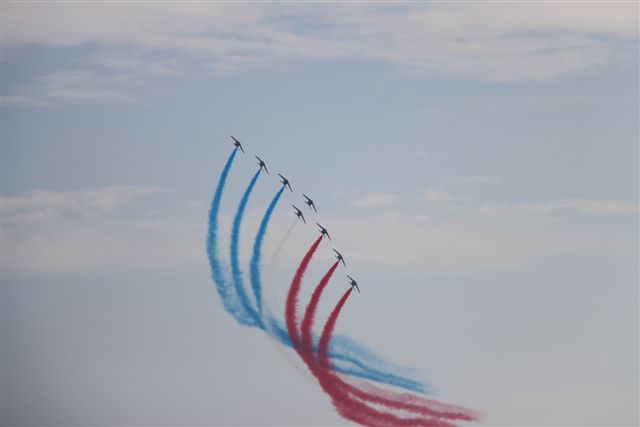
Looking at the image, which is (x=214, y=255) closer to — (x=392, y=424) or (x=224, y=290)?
Result: (x=224, y=290)

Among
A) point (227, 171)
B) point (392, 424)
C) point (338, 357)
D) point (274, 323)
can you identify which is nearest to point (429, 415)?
point (392, 424)

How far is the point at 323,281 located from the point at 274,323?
169cm

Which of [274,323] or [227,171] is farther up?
[227,171]

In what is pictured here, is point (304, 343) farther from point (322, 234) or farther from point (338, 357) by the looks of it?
point (322, 234)

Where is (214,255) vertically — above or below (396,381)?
above

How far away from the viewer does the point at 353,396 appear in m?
27.2

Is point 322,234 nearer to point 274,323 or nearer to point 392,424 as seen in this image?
point 274,323

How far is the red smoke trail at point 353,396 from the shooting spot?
26.9 metres

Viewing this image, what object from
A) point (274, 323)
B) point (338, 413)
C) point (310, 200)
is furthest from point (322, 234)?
point (338, 413)

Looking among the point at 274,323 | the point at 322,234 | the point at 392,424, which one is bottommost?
the point at 392,424

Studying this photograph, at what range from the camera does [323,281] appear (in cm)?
2761

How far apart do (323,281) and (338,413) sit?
343 centimetres

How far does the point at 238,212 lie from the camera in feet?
92.2

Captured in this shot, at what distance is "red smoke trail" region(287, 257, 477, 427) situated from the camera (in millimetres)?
26859
